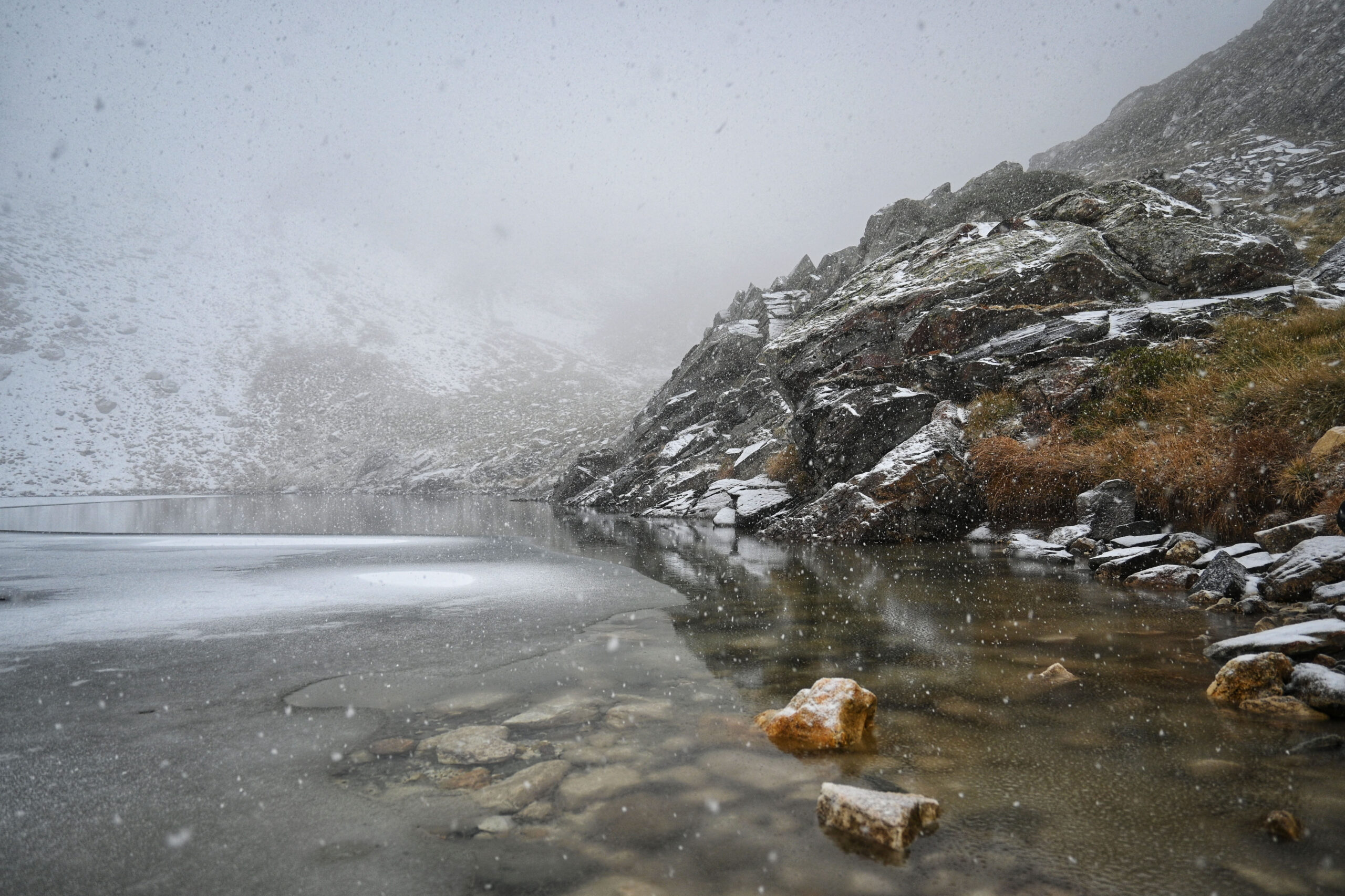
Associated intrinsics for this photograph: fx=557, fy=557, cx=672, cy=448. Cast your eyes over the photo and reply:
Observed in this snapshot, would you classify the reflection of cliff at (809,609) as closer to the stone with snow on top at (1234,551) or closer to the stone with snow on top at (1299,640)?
the stone with snow on top at (1299,640)

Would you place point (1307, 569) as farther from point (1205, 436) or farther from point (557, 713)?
point (557, 713)

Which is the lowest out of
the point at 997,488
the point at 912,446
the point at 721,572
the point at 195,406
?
the point at 721,572

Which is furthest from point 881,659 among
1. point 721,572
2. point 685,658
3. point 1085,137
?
point 1085,137

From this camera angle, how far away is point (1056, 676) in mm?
4254

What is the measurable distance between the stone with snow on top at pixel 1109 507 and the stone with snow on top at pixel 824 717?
28.5ft

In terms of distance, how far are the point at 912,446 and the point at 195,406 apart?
94449mm

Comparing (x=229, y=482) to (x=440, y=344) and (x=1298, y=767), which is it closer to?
(x=440, y=344)

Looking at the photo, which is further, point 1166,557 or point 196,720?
point 1166,557

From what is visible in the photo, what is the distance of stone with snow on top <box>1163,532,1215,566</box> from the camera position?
764 cm

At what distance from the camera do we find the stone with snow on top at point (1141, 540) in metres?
8.28

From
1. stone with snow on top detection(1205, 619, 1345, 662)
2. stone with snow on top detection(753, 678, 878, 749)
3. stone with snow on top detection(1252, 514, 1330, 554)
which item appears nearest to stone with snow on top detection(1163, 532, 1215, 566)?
stone with snow on top detection(1252, 514, 1330, 554)

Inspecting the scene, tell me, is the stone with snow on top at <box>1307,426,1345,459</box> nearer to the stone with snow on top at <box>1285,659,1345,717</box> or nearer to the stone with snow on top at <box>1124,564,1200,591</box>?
the stone with snow on top at <box>1124,564,1200,591</box>

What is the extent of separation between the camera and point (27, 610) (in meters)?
7.31

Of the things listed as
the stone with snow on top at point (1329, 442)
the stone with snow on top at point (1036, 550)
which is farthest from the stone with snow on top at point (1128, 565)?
the stone with snow on top at point (1329, 442)
